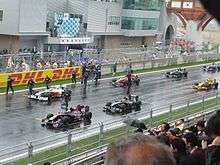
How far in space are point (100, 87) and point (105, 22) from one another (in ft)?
100

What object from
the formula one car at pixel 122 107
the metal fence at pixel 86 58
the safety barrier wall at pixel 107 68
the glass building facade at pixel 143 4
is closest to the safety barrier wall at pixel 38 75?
the safety barrier wall at pixel 107 68

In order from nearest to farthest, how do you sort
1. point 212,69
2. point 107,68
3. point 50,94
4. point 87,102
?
point 50,94 → point 87,102 → point 107,68 → point 212,69

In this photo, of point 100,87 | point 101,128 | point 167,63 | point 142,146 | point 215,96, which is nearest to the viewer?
point 142,146

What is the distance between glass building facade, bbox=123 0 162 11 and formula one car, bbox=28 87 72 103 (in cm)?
4229

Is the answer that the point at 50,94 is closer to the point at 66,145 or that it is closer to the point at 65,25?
the point at 66,145

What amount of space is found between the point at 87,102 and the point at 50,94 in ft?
8.54

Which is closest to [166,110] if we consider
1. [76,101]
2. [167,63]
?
[76,101]

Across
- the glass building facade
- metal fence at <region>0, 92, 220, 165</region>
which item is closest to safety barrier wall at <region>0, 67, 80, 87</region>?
metal fence at <region>0, 92, 220, 165</region>

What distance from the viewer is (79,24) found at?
67.7 meters

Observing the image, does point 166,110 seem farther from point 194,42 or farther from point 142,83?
point 194,42

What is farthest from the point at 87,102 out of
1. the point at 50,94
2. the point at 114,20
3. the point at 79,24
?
the point at 114,20

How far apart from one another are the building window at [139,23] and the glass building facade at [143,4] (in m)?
1.62

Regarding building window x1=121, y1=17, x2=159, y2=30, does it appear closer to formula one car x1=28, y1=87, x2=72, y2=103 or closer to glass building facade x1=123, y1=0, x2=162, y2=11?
glass building facade x1=123, y1=0, x2=162, y2=11

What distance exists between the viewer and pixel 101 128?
56.2 ft
